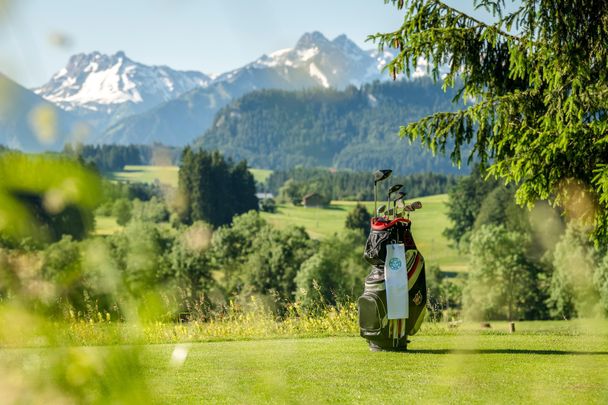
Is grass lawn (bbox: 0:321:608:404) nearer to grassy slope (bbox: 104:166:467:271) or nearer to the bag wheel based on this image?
the bag wheel

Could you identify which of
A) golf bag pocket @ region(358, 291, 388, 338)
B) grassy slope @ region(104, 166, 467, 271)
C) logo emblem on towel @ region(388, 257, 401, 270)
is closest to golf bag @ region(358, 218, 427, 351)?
golf bag pocket @ region(358, 291, 388, 338)

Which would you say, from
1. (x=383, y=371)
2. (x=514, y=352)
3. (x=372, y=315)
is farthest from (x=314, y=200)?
(x=383, y=371)

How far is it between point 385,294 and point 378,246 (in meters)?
0.75

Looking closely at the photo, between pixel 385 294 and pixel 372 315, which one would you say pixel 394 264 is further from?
pixel 372 315

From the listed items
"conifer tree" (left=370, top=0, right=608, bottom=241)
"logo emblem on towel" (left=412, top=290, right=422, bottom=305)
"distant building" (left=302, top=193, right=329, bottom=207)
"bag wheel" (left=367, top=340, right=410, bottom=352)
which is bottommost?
"distant building" (left=302, top=193, right=329, bottom=207)

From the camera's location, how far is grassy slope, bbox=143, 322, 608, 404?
715 cm

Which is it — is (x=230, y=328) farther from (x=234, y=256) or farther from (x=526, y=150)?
(x=234, y=256)

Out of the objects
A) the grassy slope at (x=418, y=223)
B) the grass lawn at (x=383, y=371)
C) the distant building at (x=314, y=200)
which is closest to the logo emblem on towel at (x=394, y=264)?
the grass lawn at (x=383, y=371)

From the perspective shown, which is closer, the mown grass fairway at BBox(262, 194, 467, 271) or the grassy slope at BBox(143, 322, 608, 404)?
the grassy slope at BBox(143, 322, 608, 404)

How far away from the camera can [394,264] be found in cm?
1068

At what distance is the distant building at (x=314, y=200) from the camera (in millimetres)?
178125

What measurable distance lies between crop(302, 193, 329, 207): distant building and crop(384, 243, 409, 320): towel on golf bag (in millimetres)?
166481

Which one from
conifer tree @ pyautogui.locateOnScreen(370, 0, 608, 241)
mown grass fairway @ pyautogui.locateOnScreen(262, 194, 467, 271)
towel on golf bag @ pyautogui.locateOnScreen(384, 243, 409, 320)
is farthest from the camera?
mown grass fairway @ pyautogui.locateOnScreen(262, 194, 467, 271)

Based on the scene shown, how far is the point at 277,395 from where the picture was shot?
274 inches
